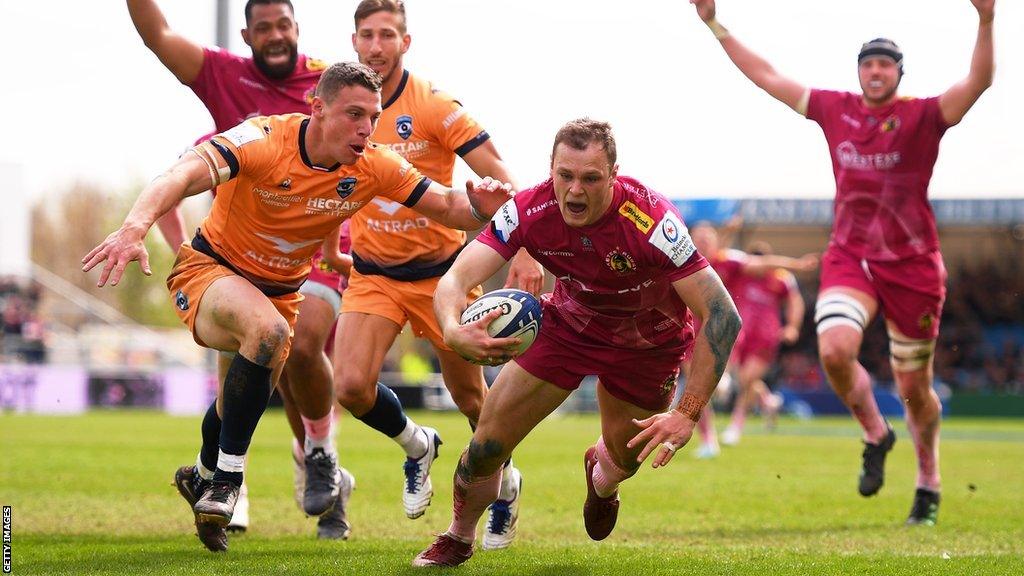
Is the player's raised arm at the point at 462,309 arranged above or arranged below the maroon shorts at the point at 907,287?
above

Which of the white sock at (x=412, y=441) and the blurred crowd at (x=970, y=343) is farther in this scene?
the blurred crowd at (x=970, y=343)

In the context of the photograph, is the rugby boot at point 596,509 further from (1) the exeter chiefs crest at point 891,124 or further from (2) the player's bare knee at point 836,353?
(1) the exeter chiefs crest at point 891,124

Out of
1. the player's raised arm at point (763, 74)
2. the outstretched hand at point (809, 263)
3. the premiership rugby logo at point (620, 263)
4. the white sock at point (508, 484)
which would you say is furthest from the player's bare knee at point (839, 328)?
the outstretched hand at point (809, 263)

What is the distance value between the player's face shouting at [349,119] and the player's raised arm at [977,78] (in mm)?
3984

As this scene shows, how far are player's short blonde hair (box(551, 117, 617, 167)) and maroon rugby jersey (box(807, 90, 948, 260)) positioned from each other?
11.9 feet

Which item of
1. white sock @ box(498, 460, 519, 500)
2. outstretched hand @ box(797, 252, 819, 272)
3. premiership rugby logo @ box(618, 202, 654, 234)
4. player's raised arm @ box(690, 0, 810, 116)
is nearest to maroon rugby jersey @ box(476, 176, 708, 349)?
premiership rugby logo @ box(618, 202, 654, 234)

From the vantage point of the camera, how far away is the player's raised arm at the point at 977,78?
802cm

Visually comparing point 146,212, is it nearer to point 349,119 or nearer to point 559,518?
point 349,119

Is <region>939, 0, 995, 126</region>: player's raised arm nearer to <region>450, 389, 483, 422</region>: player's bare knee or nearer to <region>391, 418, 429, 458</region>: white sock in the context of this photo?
<region>450, 389, 483, 422</region>: player's bare knee

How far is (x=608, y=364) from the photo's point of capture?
6.71 m

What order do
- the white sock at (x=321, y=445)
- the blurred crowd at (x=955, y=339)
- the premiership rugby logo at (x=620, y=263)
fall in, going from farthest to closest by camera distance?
the blurred crowd at (x=955, y=339), the white sock at (x=321, y=445), the premiership rugby logo at (x=620, y=263)

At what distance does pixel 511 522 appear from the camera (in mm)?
7613

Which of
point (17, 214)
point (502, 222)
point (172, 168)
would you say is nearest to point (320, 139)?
point (172, 168)

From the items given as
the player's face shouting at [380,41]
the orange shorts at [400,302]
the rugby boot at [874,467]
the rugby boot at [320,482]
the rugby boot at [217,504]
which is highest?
the player's face shouting at [380,41]
